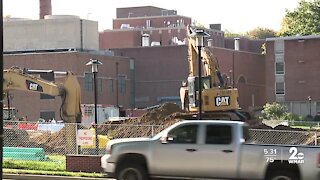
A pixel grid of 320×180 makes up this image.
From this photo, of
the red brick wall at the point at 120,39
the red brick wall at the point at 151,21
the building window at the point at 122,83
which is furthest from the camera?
the red brick wall at the point at 151,21

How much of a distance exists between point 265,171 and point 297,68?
7421 cm

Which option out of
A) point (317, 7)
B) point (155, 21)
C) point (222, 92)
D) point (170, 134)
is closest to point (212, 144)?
point (170, 134)

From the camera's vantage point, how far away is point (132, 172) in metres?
17.0

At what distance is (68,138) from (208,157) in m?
12.6

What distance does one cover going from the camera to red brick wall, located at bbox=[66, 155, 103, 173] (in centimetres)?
2262

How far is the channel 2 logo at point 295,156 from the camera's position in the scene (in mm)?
15984

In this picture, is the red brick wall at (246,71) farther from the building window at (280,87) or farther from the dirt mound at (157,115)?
the dirt mound at (157,115)

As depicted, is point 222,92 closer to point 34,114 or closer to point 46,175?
point 46,175

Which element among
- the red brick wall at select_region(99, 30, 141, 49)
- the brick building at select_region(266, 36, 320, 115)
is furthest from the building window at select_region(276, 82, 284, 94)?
the red brick wall at select_region(99, 30, 141, 49)

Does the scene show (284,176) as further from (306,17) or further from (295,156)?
(306,17)

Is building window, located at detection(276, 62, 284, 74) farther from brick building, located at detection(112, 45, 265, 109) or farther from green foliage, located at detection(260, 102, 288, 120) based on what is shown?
brick building, located at detection(112, 45, 265, 109)

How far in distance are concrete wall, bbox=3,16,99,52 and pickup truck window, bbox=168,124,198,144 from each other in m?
76.2

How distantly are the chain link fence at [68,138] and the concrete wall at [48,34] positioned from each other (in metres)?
49.8

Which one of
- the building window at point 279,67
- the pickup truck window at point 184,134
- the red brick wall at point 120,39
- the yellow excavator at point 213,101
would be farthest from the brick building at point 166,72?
the pickup truck window at point 184,134
